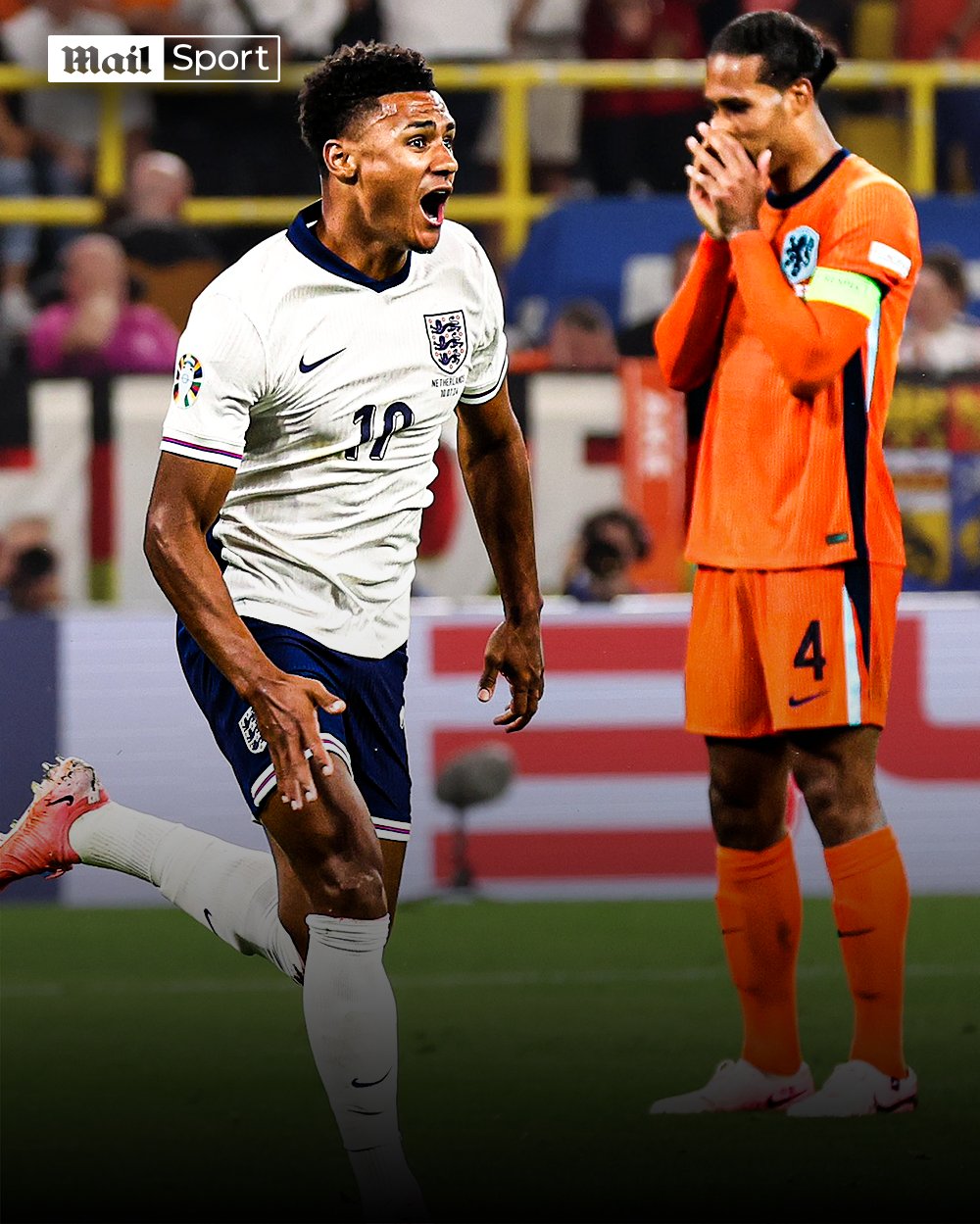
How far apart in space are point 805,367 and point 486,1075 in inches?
56.5

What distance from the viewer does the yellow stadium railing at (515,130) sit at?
730cm

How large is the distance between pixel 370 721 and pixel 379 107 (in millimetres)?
909

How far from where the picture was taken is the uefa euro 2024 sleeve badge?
145 inches

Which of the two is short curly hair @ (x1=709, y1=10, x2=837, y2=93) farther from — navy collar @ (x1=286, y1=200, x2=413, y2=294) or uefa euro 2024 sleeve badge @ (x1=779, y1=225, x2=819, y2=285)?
navy collar @ (x1=286, y1=200, x2=413, y2=294)

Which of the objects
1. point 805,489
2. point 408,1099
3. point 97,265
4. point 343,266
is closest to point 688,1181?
point 408,1099

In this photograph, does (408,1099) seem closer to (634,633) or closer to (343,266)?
(343,266)

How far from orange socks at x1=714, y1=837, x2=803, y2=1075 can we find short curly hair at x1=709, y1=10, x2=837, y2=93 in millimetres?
1296

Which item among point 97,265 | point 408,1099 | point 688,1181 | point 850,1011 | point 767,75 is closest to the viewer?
point 688,1181

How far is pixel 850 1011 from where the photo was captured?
466cm

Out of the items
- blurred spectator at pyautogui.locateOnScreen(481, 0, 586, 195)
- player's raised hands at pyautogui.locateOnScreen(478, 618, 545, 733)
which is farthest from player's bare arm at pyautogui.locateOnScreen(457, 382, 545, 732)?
blurred spectator at pyautogui.locateOnScreen(481, 0, 586, 195)

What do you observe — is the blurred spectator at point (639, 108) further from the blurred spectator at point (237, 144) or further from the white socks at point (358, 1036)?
the white socks at point (358, 1036)

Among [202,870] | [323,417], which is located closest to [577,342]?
[202,870]

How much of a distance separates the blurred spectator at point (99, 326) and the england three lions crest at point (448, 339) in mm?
3315

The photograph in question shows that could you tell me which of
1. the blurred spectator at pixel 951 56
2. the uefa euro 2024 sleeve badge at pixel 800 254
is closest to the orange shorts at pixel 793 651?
the uefa euro 2024 sleeve badge at pixel 800 254
